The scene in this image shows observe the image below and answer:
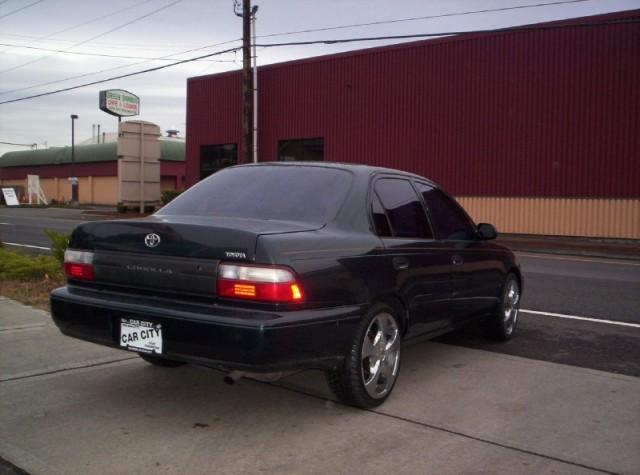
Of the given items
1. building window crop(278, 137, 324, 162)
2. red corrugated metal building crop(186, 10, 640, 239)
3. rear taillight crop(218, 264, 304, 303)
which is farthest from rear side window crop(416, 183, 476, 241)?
building window crop(278, 137, 324, 162)

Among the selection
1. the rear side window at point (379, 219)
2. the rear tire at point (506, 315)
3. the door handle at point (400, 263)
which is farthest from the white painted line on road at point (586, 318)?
the rear side window at point (379, 219)

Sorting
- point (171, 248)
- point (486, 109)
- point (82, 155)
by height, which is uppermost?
point (82, 155)

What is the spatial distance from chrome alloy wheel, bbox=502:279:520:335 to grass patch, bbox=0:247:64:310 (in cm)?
548

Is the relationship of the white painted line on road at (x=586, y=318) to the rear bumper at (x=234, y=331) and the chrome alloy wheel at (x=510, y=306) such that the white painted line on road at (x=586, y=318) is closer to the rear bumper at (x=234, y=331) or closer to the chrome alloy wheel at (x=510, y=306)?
the chrome alloy wheel at (x=510, y=306)

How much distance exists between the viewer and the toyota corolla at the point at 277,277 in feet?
11.9

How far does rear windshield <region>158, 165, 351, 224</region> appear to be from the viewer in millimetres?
4352

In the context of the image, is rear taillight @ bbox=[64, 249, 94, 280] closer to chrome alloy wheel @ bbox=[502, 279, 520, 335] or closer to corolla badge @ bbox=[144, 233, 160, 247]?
corolla badge @ bbox=[144, 233, 160, 247]

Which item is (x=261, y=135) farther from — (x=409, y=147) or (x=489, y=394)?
(x=489, y=394)

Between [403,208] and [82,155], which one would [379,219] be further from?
[82,155]

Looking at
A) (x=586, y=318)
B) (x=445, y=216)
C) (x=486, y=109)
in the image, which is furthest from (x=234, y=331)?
(x=486, y=109)

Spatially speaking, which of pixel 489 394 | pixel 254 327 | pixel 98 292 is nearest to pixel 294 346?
pixel 254 327

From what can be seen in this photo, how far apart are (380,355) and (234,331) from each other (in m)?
1.21

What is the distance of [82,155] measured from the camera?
55375 mm

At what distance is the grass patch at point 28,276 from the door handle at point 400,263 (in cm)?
543
